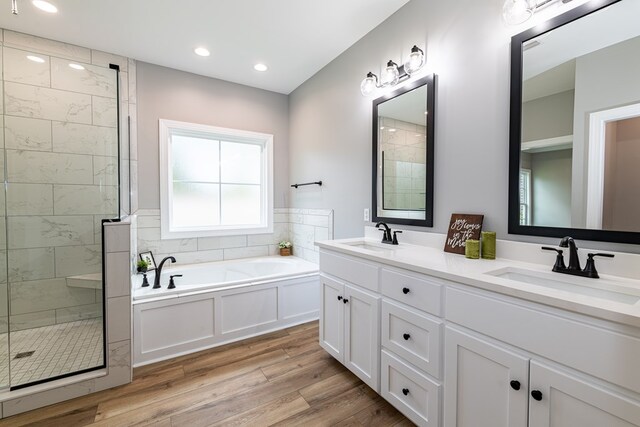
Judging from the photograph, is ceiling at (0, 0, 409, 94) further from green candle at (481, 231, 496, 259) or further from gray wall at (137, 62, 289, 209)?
green candle at (481, 231, 496, 259)

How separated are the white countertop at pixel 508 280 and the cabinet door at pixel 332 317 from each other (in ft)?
0.99

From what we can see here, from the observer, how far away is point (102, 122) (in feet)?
8.04

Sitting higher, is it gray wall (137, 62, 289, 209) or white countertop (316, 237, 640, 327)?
gray wall (137, 62, 289, 209)

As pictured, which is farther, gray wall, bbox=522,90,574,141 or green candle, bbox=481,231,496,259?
green candle, bbox=481,231,496,259

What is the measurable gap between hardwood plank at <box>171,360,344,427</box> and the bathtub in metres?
0.73

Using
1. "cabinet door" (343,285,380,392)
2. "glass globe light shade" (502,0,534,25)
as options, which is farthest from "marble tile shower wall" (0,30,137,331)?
"glass globe light shade" (502,0,534,25)

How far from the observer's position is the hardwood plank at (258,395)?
1.61 meters

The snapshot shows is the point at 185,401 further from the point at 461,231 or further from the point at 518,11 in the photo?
the point at 518,11

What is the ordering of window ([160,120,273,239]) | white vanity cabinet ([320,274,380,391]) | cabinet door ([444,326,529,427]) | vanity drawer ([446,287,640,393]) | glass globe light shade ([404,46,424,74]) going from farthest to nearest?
1. window ([160,120,273,239])
2. glass globe light shade ([404,46,424,74])
3. white vanity cabinet ([320,274,380,391])
4. cabinet door ([444,326,529,427])
5. vanity drawer ([446,287,640,393])

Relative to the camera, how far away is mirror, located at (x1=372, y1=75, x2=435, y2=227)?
76.8 inches

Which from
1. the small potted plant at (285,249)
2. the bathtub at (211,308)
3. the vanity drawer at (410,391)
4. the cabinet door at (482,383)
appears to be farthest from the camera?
the small potted plant at (285,249)

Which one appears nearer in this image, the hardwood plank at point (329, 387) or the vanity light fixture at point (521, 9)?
the vanity light fixture at point (521, 9)

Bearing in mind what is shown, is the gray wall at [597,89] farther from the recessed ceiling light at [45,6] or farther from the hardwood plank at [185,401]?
the recessed ceiling light at [45,6]

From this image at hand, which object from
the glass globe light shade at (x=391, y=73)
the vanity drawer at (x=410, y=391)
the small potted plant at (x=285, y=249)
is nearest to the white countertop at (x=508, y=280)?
the vanity drawer at (x=410, y=391)
